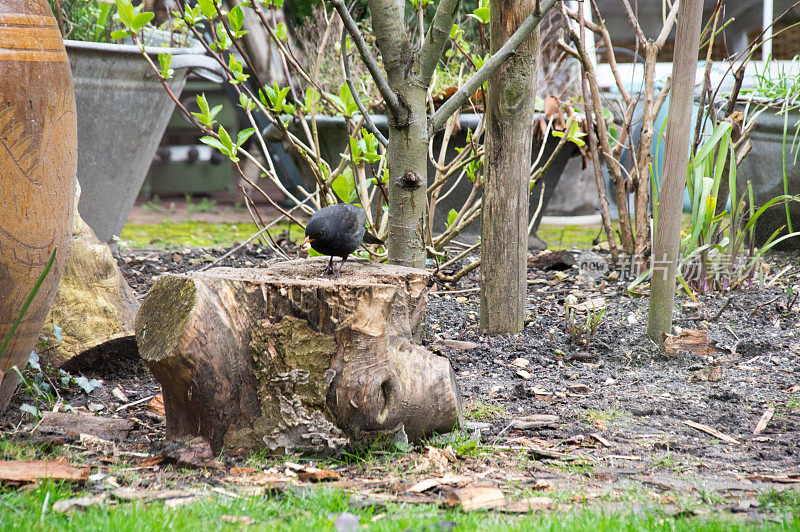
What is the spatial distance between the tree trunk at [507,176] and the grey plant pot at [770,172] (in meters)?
2.55

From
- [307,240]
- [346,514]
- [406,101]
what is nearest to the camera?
[346,514]

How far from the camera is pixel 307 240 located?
250 cm

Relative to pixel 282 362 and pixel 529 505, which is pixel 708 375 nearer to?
pixel 529 505

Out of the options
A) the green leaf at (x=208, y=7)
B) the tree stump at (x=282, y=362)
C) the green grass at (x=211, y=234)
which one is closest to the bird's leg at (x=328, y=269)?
the tree stump at (x=282, y=362)

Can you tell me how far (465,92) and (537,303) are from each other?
53.4 inches

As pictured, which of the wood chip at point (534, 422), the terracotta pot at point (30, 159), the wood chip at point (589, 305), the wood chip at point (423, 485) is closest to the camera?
the wood chip at point (423, 485)

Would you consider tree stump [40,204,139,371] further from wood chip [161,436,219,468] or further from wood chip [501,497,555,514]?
wood chip [501,497,555,514]

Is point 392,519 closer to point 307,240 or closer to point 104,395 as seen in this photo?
point 307,240

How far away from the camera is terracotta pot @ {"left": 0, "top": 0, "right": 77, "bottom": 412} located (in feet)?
6.40

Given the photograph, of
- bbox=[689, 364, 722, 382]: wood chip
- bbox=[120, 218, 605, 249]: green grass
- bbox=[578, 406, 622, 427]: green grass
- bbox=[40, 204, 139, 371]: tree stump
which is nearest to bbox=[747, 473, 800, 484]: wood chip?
bbox=[578, 406, 622, 427]: green grass

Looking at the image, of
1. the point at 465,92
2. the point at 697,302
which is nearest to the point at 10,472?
the point at 465,92

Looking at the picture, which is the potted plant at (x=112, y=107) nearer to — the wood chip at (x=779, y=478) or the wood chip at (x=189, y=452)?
the wood chip at (x=189, y=452)

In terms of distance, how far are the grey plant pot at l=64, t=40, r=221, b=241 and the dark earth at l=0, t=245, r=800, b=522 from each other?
0.84 metres

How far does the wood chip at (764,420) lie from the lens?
224cm
